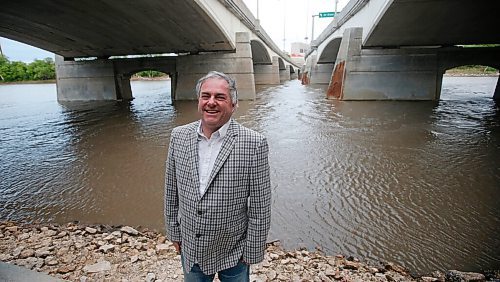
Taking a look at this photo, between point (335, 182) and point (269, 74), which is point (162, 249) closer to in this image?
point (335, 182)

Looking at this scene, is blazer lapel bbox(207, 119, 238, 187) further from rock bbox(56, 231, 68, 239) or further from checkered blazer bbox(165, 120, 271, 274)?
rock bbox(56, 231, 68, 239)

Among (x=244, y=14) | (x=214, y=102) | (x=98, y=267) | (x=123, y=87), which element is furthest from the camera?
(x=123, y=87)

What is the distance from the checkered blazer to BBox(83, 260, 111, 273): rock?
1.58m

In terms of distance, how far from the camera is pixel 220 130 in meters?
1.56

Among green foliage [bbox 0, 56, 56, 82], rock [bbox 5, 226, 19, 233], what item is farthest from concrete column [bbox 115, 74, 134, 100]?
green foliage [bbox 0, 56, 56, 82]

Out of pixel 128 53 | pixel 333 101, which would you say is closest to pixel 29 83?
pixel 128 53

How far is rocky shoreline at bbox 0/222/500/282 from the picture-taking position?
2.74 metres

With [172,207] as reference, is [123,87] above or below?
above

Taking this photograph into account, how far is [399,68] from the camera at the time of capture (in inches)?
595

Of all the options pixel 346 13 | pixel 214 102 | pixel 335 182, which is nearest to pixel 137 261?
pixel 214 102

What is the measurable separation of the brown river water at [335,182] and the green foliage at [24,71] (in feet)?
140

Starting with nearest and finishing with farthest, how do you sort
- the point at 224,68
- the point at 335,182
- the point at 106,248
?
the point at 106,248 < the point at 335,182 < the point at 224,68

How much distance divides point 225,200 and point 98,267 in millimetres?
1990

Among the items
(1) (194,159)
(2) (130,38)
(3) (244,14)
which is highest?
(3) (244,14)
